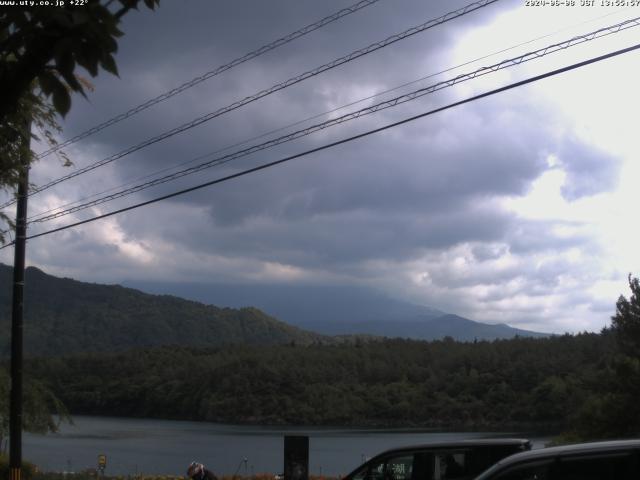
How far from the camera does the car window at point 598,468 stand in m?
6.59

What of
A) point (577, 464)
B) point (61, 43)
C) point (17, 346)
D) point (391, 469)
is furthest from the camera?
point (17, 346)

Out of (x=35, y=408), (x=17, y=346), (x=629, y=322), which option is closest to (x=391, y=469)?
(x=17, y=346)

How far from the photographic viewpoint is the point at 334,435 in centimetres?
4950

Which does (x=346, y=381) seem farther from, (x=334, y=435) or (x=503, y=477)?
(x=503, y=477)

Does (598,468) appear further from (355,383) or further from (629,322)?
(355,383)

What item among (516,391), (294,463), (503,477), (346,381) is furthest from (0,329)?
(503,477)

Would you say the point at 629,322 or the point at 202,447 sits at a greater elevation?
the point at 629,322

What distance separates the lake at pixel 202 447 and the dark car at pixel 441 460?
52.0 feet

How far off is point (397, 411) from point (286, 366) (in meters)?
20.3

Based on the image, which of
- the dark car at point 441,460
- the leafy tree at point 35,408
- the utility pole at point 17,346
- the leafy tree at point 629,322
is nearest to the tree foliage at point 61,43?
the dark car at point 441,460

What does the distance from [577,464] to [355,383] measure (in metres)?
63.5

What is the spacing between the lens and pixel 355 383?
69.4 meters

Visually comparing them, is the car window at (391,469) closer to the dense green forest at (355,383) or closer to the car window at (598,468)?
the car window at (598,468)

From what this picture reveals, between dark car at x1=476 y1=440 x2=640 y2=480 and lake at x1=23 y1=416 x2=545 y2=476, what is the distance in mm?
21750
